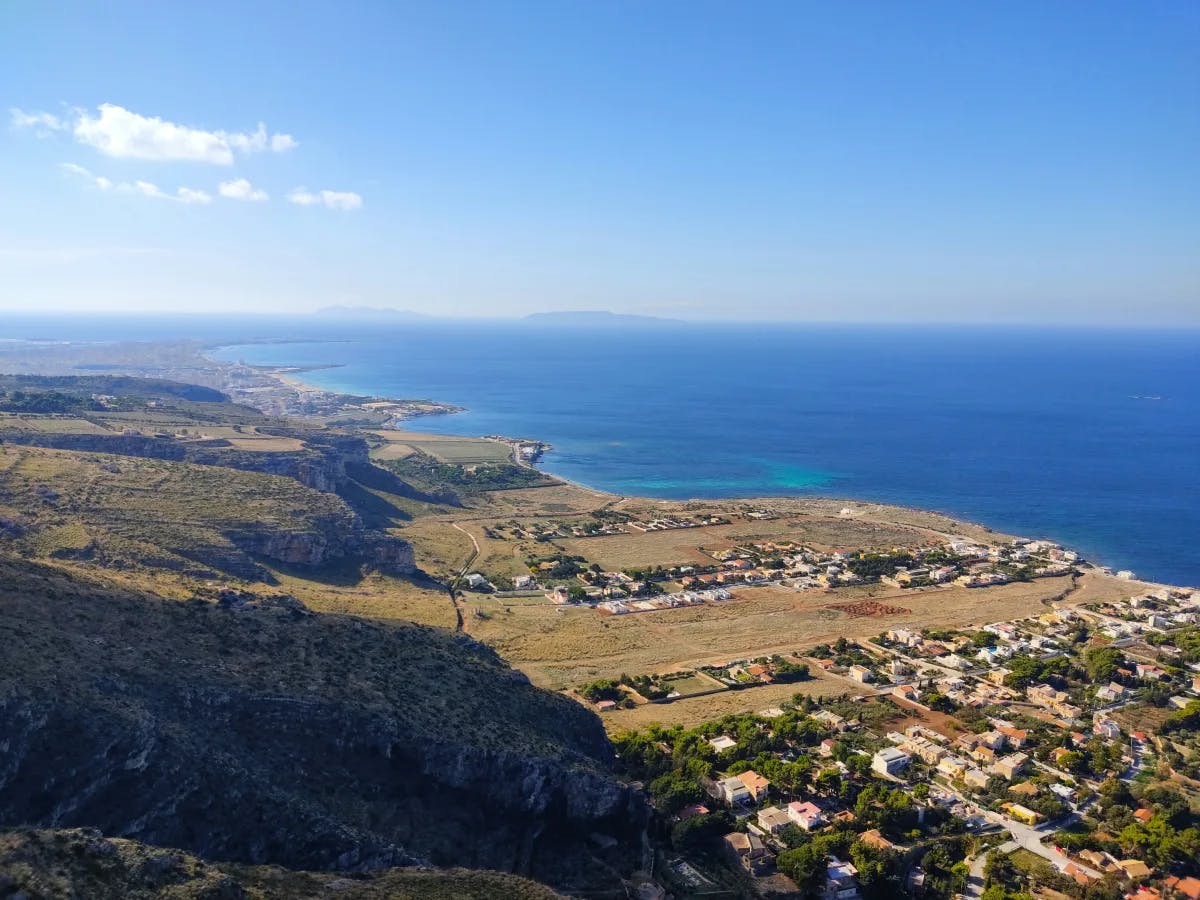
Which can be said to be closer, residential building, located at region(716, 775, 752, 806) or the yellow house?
the yellow house

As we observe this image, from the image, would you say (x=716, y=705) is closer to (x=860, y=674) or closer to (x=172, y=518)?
(x=860, y=674)

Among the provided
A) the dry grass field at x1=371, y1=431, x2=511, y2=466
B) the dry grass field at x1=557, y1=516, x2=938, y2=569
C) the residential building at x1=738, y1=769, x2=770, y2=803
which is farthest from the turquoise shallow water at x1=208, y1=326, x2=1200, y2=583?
the residential building at x1=738, y1=769, x2=770, y2=803

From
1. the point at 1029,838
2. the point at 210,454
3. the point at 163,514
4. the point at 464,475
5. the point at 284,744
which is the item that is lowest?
the point at 1029,838

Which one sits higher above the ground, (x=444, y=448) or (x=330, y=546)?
(x=330, y=546)

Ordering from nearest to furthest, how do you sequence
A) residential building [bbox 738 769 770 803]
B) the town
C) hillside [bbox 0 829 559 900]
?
1. hillside [bbox 0 829 559 900]
2. the town
3. residential building [bbox 738 769 770 803]

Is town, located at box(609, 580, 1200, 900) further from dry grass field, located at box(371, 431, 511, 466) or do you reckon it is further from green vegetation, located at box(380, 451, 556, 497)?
dry grass field, located at box(371, 431, 511, 466)

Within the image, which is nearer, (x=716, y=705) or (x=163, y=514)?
(x=716, y=705)

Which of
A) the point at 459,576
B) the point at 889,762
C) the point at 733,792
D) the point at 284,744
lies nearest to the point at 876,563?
the point at 889,762
